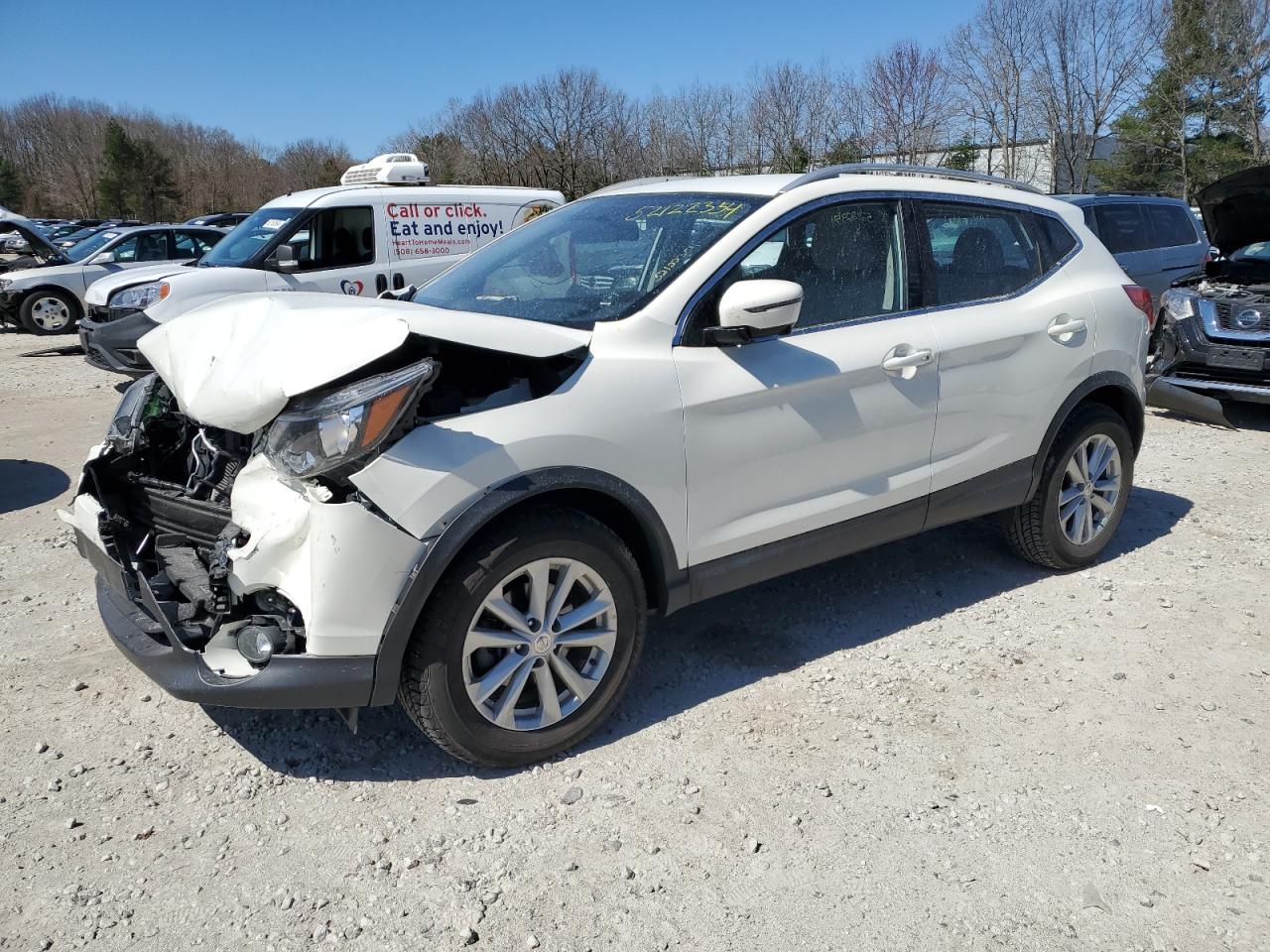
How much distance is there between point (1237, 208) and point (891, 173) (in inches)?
246

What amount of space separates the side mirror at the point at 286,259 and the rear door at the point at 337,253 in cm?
5

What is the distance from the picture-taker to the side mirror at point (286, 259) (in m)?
9.24

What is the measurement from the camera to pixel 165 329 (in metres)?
3.24

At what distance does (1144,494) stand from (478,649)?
479 cm

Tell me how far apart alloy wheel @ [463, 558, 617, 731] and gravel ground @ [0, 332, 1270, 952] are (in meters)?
0.23

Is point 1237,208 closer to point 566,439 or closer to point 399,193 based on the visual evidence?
point 399,193

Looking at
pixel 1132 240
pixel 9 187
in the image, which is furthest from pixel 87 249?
pixel 9 187

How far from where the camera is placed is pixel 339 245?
31.6 feet

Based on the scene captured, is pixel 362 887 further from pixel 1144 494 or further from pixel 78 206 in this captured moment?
pixel 78 206

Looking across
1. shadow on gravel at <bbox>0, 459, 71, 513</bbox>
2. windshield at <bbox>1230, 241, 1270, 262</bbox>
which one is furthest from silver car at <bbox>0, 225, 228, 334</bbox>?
windshield at <bbox>1230, 241, 1270, 262</bbox>

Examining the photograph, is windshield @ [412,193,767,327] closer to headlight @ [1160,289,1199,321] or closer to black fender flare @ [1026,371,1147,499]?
black fender flare @ [1026,371,1147,499]

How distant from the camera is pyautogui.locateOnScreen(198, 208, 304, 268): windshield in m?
9.55

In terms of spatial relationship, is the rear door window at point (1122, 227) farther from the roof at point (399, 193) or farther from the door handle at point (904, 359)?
the door handle at point (904, 359)

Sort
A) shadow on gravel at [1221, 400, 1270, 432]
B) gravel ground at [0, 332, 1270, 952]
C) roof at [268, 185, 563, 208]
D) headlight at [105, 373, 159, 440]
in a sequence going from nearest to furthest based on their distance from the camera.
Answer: gravel ground at [0, 332, 1270, 952]
headlight at [105, 373, 159, 440]
shadow on gravel at [1221, 400, 1270, 432]
roof at [268, 185, 563, 208]
